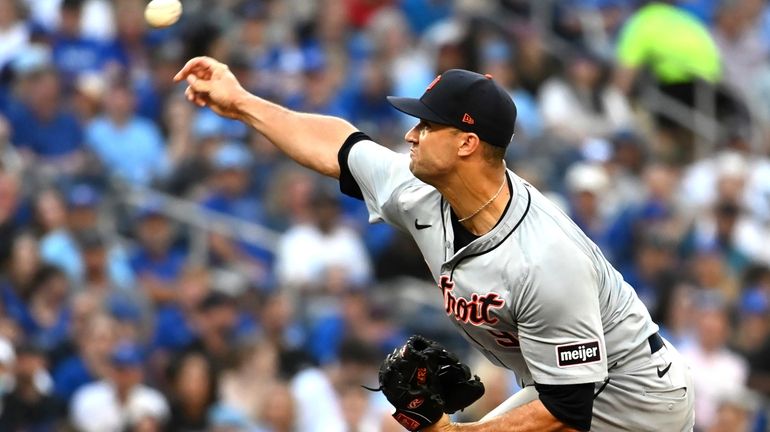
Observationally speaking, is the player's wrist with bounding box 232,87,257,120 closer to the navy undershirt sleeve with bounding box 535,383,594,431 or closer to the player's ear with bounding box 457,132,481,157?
the player's ear with bounding box 457,132,481,157

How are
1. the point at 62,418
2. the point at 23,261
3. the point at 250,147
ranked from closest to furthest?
the point at 62,418, the point at 23,261, the point at 250,147

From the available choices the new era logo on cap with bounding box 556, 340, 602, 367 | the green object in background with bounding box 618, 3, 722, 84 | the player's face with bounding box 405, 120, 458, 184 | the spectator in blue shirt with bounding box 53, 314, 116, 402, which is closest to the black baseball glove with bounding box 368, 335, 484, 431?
the new era logo on cap with bounding box 556, 340, 602, 367

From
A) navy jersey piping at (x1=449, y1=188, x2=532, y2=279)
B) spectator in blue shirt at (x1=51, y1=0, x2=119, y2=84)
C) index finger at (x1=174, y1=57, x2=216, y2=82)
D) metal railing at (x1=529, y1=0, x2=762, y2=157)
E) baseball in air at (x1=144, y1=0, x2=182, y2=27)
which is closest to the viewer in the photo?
navy jersey piping at (x1=449, y1=188, x2=532, y2=279)

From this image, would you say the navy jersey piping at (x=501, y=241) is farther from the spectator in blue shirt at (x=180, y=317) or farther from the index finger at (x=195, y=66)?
the spectator in blue shirt at (x=180, y=317)

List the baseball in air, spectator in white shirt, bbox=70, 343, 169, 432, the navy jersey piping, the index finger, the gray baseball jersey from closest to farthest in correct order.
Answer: the gray baseball jersey
the navy jersey piping
the index finger
the baseball in air
spectator in white shirt, bbox=70, 343, 169, 432

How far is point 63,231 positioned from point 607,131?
5395mm

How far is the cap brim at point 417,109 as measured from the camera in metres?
4.93

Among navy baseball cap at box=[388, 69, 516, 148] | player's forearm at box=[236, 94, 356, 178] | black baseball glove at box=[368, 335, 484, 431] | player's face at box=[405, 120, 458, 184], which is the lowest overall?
black baseball glove at box=[368, 335, 484, 431]

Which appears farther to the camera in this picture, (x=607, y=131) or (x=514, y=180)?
(x=607, y=131)

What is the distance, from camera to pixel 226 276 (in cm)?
1020

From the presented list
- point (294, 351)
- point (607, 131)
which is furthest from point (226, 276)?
point (607, 131)

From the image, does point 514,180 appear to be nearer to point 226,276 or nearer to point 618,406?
point 618,406

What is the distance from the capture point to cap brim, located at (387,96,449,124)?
4926 millimetres

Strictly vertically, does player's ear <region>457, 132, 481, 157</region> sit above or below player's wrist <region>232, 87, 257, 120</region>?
below
